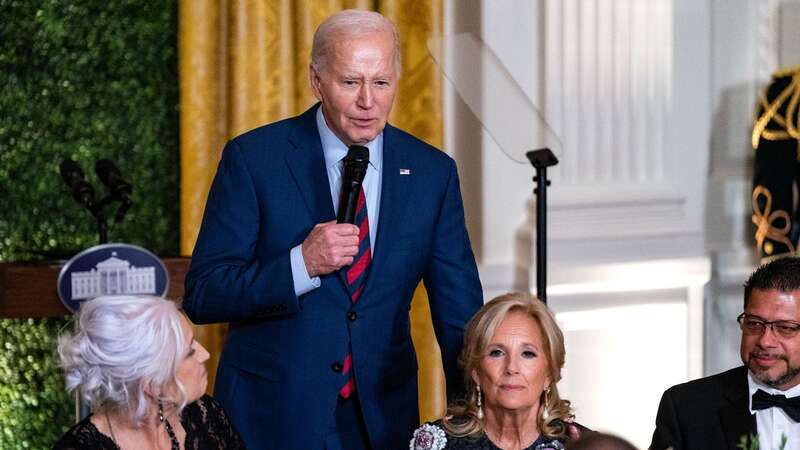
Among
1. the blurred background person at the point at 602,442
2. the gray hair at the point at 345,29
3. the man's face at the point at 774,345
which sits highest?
the gray hair at the point at 345,29

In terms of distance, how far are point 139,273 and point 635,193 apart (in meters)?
1.87

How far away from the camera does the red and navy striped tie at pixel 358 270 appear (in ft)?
9.21

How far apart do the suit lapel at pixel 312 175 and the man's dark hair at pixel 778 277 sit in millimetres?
1028

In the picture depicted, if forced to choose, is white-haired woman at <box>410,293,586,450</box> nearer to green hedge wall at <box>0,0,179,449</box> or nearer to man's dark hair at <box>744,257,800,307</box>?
man's dark hair at <box>744,257,800,307</box>

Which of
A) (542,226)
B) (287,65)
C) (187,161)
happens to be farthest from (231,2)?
(542,226)

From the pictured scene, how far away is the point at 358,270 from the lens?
2812 millimetres

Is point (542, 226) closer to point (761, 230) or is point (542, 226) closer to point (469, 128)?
point (469, 128)

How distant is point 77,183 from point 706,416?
224 cm

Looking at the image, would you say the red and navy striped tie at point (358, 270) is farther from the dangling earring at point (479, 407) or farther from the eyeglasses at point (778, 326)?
the eyeglasses at point (778, 326)

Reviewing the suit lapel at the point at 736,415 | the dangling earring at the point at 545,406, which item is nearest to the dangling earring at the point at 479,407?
the dangling earring at the point at 545,406

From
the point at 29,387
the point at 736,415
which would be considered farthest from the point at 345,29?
the point at 29,387

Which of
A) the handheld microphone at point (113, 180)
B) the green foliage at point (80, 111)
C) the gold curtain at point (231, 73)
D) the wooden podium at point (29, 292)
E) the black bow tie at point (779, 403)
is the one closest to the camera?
the black bow tie at point (779, 403)

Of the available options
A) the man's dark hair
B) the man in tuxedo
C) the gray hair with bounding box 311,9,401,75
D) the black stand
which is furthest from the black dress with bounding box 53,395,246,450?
the black stand

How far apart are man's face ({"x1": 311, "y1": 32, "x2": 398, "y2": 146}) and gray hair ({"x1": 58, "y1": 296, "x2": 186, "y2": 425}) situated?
Answer: 0.57 metres
